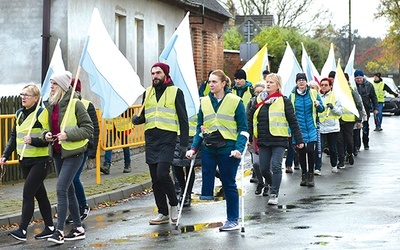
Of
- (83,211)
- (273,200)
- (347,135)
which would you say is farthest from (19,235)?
(347,135)

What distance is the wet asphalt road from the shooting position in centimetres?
954

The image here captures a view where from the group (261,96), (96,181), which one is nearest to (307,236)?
(261,96)

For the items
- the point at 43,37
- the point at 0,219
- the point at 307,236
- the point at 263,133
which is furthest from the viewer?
the point at 43,37

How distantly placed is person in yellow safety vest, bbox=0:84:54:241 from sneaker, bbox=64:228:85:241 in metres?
0.41

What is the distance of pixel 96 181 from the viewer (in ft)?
51.8

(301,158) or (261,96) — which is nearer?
(261,96)

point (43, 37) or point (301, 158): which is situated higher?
point (43, 37)

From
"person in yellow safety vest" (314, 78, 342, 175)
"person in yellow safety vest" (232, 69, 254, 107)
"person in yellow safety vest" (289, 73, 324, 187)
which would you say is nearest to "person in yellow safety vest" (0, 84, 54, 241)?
"person in yellow safety vest" (232, 69, 254, 107)

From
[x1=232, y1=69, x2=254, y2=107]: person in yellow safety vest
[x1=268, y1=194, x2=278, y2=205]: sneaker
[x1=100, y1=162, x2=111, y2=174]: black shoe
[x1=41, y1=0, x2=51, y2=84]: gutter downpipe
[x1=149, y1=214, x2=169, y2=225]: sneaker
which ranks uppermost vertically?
[x1=41, y1=0, x2=51, y2=84]: gutter downpipe

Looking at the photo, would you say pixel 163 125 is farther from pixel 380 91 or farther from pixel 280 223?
pixel 380 91

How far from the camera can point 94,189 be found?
1473 cm

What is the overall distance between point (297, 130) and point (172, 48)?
2176 mm

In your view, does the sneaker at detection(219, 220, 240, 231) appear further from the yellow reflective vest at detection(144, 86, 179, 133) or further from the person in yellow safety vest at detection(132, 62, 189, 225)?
the yellow reflective vest at detection(144, 86, 179, 133)

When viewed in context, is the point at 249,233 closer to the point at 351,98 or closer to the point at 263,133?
the point at 263,133
